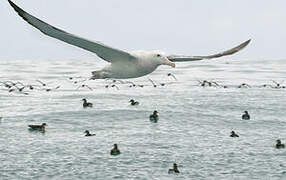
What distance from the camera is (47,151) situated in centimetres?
Result: 2855

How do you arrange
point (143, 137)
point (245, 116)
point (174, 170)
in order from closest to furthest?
point (174, 170), point (143, 137), point (245, 116)

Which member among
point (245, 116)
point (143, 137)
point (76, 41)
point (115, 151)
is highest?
point (76, 41)

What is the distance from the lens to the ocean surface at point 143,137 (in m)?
24.8

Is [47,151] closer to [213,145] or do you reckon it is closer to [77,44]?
[213,145]

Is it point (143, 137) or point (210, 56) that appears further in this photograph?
point (143, 137)

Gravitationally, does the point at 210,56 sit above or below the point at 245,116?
above

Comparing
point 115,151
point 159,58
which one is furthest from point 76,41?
point 115,151

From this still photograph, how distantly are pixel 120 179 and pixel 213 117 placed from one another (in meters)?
19.6

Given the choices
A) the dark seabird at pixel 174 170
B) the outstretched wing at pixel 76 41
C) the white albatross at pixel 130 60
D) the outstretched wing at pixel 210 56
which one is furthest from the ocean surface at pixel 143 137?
the outstretched wing at pixel 76 41

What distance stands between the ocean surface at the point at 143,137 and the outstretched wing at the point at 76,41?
18.0 ft

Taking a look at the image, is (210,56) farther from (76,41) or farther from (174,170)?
(76,41)

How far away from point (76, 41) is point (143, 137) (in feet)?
47.3

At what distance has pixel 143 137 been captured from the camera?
31922 millimetres

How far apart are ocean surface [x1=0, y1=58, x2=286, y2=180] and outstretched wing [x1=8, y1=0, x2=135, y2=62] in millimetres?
5476
